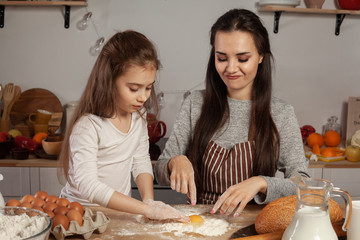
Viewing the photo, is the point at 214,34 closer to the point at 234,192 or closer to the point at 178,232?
the point at 234,192

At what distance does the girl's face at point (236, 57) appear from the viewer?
4.95ft

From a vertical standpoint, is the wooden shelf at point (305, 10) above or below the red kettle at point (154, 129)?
above

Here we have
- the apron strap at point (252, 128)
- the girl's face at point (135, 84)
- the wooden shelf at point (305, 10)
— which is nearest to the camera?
the girl's face at point (135, 84)

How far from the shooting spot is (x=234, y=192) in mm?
1273

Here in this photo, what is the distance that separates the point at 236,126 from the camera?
167 cm

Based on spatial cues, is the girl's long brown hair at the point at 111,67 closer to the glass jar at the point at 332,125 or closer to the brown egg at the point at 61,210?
the brown egg at the point at 61,210

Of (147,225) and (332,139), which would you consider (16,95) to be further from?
(332,139)

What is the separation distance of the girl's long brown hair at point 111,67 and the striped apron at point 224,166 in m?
0.40

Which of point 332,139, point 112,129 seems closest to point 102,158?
point 112,129

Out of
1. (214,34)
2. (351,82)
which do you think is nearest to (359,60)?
(351,82)

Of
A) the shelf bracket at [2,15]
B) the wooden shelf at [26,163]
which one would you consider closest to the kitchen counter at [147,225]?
the wooden shelf at [26,163]

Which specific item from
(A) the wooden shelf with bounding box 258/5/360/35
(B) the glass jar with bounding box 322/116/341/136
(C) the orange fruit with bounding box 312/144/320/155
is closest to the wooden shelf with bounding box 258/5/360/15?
(A) the wooden shelf with bounding box 258/5/360/35

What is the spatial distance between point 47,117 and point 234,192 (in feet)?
5.98

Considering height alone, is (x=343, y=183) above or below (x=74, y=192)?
below
